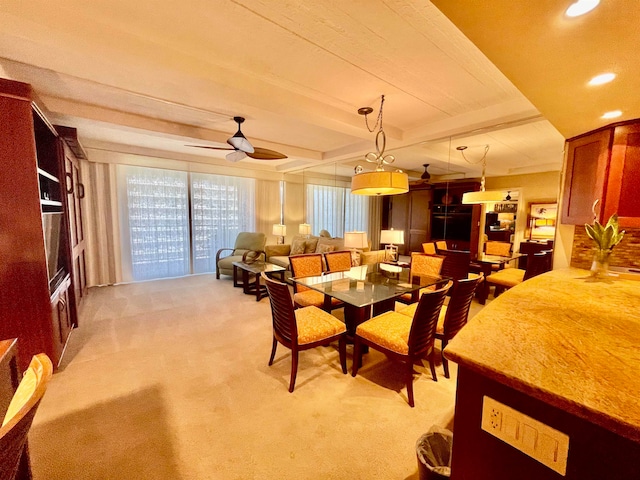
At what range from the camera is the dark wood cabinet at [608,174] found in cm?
175

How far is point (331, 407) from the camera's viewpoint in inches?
74.9

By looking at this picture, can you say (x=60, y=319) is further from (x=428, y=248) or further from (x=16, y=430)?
(x=428, y=248)

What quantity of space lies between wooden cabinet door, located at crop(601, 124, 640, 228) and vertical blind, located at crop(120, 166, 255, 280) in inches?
231

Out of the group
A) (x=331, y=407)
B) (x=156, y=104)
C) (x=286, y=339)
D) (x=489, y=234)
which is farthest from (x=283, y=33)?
(x=489, y=234)

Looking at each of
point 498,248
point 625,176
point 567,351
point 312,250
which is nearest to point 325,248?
point 312,250

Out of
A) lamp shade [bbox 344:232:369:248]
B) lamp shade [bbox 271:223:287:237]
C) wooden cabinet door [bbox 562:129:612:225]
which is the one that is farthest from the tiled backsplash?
lamp shade [bbox 271:223:287:237]

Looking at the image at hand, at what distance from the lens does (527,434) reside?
68 cm

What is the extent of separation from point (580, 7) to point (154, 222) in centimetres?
605

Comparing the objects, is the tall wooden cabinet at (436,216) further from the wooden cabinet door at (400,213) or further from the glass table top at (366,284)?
the glass table top at (366,284)

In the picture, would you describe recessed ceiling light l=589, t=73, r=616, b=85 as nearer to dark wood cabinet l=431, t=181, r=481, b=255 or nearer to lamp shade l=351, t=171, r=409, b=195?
lamp shade l=351, t=171, r=409, b=195

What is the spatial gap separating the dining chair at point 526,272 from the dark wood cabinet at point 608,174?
1393 mm

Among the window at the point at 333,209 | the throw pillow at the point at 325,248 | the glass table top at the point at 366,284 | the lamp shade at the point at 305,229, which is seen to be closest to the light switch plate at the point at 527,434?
the glass table top at the point at 366,284

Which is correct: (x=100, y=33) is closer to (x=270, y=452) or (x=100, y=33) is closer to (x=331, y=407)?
(x=270, y=452)

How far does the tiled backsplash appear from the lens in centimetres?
202
